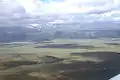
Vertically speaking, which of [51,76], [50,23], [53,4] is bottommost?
[51,76]

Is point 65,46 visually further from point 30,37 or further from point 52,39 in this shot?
point 30,37

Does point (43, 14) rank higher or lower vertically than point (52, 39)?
higher

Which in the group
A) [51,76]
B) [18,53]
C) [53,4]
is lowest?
[51,76]

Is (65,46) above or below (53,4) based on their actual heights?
below

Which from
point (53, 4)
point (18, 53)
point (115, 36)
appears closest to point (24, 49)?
point (18, 53)

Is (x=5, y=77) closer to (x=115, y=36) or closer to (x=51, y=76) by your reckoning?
(x=51, y=76)

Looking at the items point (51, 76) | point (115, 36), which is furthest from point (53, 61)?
point (115, 36)

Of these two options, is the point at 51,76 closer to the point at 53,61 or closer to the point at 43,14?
the point at 53,61

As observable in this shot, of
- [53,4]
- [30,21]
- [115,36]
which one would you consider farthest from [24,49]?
[115,36]
